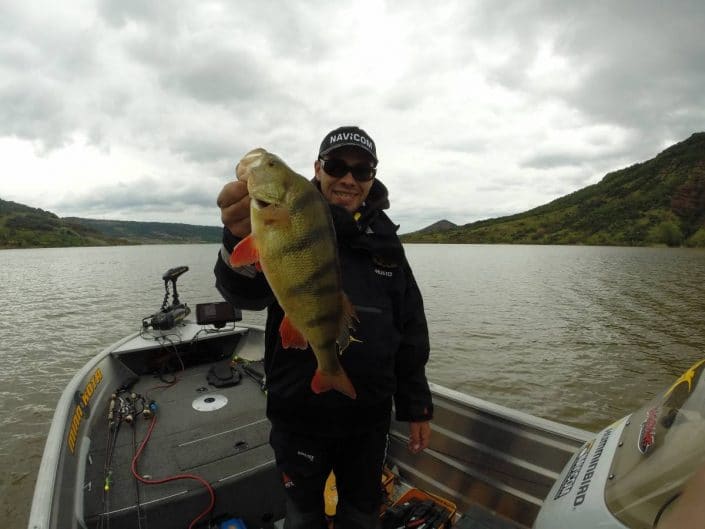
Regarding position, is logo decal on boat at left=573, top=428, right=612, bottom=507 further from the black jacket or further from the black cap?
the black cap

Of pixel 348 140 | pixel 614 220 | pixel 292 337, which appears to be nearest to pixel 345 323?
pixel 292 337

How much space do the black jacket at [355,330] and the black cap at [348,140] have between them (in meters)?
0.43

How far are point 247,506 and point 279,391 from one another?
237 cm

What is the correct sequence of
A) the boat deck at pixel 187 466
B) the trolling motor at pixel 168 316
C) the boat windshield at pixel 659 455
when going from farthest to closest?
the trolling motor at pixel 168 316 < the boat deck at pixel 187 466 < the boat windshield at pixel 659 455

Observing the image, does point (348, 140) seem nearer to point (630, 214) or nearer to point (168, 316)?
point (168, 316)

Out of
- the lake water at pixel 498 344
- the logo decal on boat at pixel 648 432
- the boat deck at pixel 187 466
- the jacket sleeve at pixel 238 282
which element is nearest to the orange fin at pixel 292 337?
the jacket sleeve at pixel 238 282

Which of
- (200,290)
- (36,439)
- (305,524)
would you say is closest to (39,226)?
(200,290)

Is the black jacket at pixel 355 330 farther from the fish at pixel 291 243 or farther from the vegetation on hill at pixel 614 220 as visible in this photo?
the vegetation on hill at pixel 614 220

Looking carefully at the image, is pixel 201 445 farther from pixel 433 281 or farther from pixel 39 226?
pixel 39 226

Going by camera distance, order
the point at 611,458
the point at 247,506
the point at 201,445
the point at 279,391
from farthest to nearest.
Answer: the point at 201,445 → the point at 247,506 → the point at 279,391 → the point at 611,458

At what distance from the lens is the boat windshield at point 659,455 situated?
175 cm

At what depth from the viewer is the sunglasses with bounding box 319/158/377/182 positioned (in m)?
2.84

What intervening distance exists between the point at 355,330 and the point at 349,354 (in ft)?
0.96

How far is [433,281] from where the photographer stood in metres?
34.7
